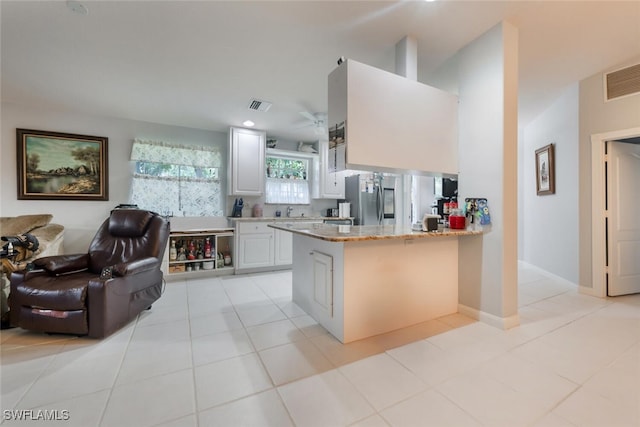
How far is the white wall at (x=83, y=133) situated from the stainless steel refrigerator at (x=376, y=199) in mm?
3336

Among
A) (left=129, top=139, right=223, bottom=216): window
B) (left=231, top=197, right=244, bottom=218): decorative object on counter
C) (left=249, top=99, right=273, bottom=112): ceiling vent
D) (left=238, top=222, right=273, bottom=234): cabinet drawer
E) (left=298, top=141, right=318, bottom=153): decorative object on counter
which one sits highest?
(left=249, top=99, right=273, bottom=112): ceiling vent

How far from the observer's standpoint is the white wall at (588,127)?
2957 mm

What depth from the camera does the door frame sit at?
10.1 feet

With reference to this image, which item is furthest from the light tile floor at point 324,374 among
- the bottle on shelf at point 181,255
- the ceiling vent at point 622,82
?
the ceiling vent at point 622,82

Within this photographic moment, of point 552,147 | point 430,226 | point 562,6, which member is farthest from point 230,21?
point 552,147

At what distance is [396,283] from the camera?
2279 mm

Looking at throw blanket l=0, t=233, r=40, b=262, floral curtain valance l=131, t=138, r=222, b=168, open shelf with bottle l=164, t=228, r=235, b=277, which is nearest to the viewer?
throw blanket l=0, t=233, r=40, b=262

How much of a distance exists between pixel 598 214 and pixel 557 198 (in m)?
0.70

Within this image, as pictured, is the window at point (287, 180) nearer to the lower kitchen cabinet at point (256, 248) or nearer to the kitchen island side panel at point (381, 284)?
the lower kitchen cabinet at point (256, 248)

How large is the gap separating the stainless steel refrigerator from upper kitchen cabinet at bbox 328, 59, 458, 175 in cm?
192

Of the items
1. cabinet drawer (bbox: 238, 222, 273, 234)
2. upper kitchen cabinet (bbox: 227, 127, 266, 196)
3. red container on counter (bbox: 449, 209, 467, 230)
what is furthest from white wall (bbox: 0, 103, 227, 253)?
red container on counter (bbox: 449, 209, 467, 230)

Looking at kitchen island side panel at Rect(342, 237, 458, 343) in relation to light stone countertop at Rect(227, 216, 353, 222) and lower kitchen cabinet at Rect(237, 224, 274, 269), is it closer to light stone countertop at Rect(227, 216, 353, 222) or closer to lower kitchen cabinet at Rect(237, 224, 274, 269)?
light stone countertop at Rect(227, 216, 353, 222)

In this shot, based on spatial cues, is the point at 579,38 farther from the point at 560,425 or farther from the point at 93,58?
the point at 93,58

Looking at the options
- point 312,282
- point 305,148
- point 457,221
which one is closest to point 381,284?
point 312,282
